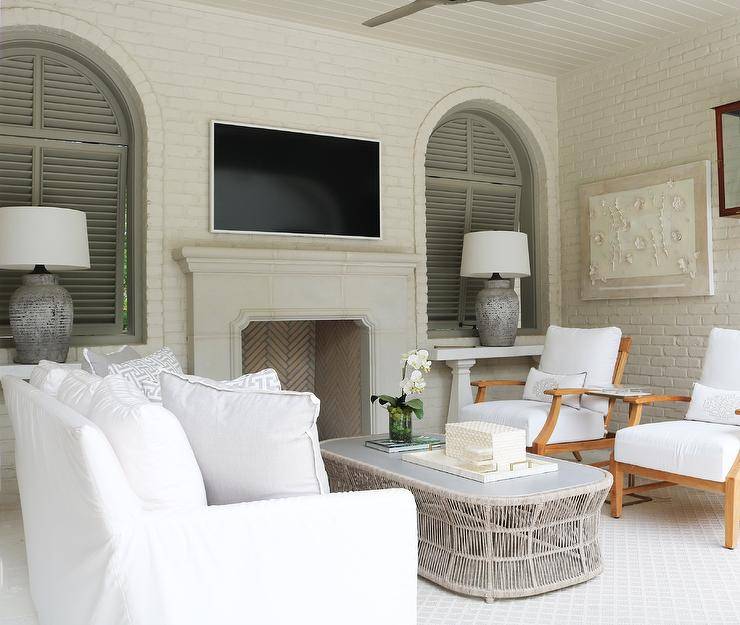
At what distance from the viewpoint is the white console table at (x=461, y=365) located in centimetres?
566

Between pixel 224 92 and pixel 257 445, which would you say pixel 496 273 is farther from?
pixel 257 445

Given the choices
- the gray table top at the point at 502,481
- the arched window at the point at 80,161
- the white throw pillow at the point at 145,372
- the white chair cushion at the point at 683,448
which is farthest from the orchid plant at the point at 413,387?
the arched window at the point at 80,161

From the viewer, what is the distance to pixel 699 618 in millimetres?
2588

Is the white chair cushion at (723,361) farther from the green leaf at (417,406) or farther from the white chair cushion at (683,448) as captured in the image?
the green leaf at (417,406)

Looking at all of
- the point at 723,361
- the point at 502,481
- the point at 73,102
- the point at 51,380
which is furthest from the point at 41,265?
the point at 723,361

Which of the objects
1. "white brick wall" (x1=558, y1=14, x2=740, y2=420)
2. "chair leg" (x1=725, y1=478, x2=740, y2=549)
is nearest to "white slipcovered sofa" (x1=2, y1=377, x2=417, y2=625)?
"chair leg" (x1=725, y1=478, x2=740, y2=549)

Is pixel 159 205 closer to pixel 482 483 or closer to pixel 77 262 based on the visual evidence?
pixel 77 262

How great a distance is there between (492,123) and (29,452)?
16.8 feet

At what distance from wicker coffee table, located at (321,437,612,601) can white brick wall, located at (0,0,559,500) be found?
8.09ft

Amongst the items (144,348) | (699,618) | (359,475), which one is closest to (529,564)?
(699,618)

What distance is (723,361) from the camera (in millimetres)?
4215

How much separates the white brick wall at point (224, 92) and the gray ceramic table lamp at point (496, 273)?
0.42 metres

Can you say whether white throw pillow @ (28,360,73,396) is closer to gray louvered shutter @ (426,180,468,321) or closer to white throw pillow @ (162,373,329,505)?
white throw pillow @ (162,373,329,505)

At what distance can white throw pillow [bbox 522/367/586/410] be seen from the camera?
465 cm
